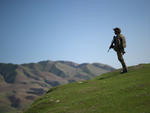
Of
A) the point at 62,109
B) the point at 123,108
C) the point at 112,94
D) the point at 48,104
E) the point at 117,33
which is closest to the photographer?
the point at 123,108

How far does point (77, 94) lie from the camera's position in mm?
23359

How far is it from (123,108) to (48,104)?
30.8ft

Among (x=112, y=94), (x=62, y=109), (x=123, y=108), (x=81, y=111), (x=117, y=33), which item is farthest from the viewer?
(x=117, y=33)

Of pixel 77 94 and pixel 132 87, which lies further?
pixel 77 94

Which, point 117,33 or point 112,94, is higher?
point 117,33

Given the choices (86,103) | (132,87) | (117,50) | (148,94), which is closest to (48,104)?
(86,103)

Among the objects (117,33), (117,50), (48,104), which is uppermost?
(117,33)

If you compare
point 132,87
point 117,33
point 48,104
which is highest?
point 117,33

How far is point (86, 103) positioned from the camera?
18625 millimetres

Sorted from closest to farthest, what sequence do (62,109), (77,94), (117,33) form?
1. (62,109)
2. (77,94)
3. (117,33)

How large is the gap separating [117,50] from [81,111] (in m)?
17.5

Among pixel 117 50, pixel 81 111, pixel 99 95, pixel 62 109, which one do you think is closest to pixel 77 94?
pixel 99 95

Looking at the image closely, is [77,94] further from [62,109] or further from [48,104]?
[62,109]

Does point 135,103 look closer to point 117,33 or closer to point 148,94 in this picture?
point 148,94
